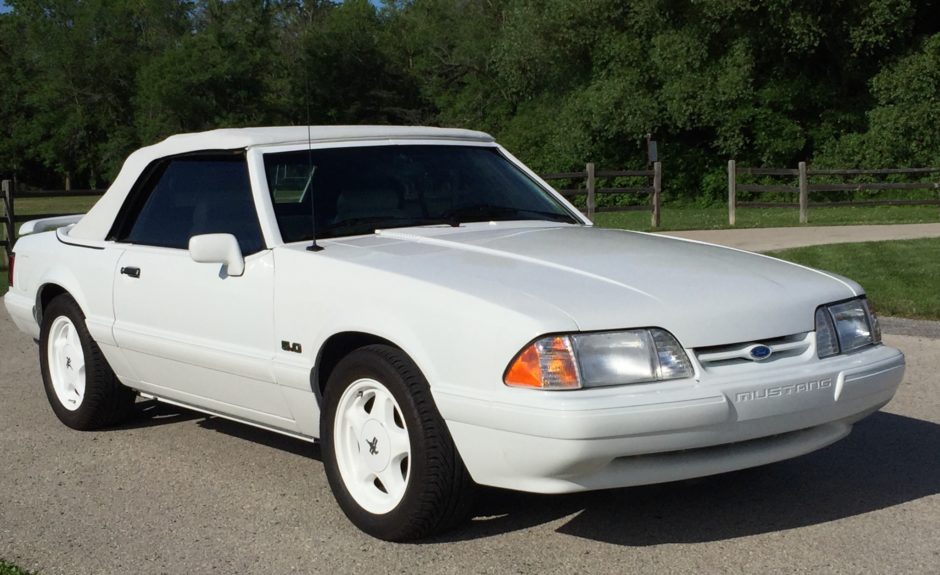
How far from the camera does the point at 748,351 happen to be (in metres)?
4.07

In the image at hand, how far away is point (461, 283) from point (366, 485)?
88 centimetres

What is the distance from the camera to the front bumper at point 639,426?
378 centimetres

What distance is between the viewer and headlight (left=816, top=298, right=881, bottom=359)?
434cm

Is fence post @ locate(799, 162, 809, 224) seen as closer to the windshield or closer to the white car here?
the white car

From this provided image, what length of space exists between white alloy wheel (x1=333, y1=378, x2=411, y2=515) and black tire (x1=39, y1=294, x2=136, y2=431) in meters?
2.05

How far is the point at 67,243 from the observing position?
20.6 feet

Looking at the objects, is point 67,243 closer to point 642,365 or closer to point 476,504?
point 476,504

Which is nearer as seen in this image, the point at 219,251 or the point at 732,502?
the point at 732,502

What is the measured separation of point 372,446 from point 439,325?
0.61m

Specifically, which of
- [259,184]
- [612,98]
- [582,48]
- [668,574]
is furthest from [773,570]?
[582,48]

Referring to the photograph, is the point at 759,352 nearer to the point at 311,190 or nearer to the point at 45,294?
the point at 311,190

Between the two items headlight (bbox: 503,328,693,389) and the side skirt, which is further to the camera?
the side skirt

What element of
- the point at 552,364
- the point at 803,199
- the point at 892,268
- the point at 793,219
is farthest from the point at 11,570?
the point at 793,219

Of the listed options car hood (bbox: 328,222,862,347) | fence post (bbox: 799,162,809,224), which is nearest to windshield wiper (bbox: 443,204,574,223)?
car hood (bbox: 328,222,862,347)
